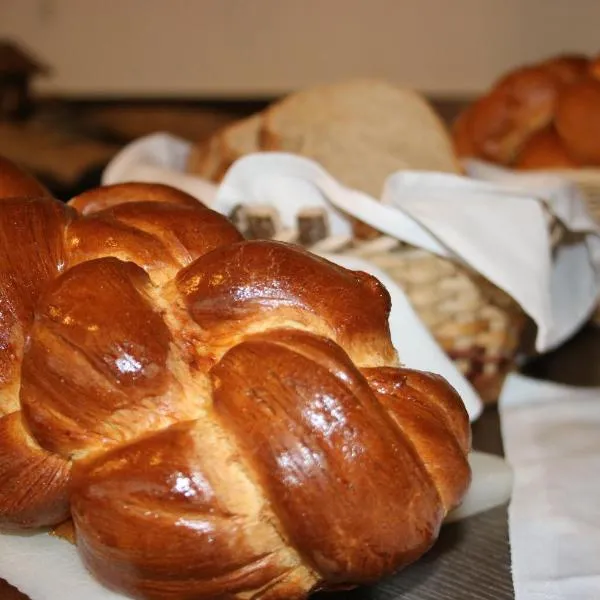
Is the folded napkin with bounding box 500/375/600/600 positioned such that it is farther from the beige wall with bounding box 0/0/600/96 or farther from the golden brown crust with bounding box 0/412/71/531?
the beige wall with bounding box 0/0/600/96

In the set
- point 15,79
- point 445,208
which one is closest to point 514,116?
point 445,208

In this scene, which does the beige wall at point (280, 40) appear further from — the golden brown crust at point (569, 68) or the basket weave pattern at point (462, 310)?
the basket weave pattern at point (462, 310)

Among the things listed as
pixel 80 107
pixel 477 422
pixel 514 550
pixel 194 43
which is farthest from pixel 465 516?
pixel 80 107

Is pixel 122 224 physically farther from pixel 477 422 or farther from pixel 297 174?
pixel 477 422

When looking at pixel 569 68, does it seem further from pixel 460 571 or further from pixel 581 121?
pixel 460 571

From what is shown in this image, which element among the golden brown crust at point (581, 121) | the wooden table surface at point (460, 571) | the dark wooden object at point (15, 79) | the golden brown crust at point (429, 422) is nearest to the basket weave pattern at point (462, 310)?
the wooden table surface at point (460, 571)

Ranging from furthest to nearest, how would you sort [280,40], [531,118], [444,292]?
[280,40], [531,118], [444,292]
